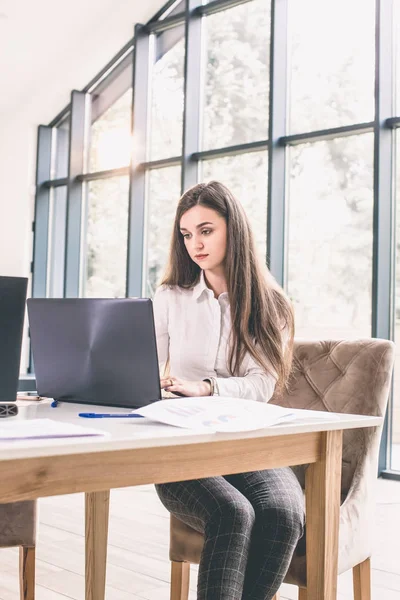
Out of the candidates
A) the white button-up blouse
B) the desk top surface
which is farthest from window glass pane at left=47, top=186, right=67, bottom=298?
the desk top surface

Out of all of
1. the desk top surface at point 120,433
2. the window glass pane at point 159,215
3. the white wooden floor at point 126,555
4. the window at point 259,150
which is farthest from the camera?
the window glass pane at point 159,215

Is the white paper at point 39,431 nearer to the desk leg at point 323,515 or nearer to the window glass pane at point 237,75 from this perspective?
the desk leg at point 323,515

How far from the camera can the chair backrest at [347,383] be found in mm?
1673

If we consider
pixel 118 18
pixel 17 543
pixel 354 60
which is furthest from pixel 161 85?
pixel 17 543

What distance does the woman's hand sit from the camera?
1542mm

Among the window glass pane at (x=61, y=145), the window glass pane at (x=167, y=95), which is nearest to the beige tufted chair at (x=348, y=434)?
the window glass pane at (x=167, y=95)

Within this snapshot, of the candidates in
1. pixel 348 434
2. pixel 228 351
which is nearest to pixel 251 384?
pixel 228 351

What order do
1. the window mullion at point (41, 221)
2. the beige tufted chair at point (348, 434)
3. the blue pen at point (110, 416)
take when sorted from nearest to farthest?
1. the blue pen at point (110, 416)
2. the beige tufted chair at point (348, 434)
3. the window mullion at point (41, 221)

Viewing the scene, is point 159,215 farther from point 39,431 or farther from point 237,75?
point 39,431

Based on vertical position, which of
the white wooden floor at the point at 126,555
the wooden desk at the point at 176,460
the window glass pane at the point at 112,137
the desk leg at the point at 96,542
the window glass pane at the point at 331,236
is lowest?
the white wooden floor at the point at 126,555

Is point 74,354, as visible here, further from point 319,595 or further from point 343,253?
point 343,253

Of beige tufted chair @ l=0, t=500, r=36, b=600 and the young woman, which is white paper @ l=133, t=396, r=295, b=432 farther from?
beige tufted chair @ l=0, t=500, r=36, b=600

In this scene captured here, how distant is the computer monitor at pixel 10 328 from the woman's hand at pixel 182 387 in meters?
0.37

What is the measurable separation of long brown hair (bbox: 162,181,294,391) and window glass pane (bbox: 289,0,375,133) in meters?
2.84
